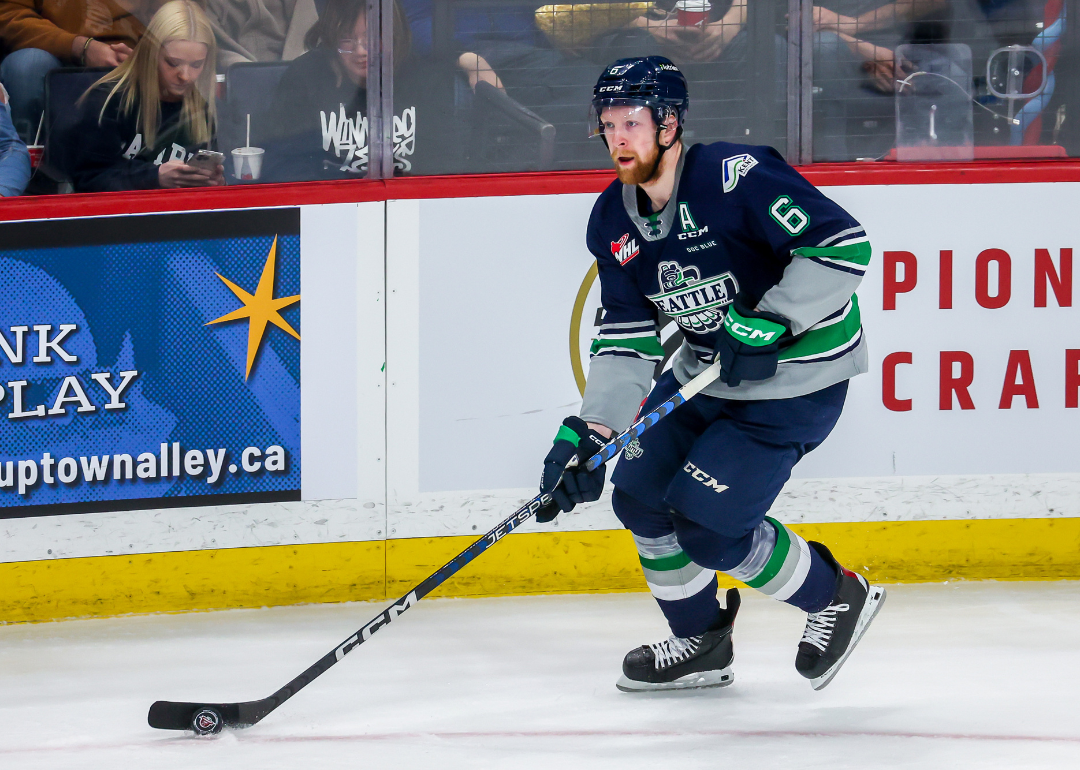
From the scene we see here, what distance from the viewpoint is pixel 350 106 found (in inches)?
115

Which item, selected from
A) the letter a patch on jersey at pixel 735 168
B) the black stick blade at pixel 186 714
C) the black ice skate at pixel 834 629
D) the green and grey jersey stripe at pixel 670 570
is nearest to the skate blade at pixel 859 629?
the black ice skate at pixel 834 629

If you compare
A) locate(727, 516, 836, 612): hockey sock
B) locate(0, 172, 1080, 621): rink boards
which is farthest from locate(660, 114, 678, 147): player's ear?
locate(0, 172, 1080, 621): rink boards

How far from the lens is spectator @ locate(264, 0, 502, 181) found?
289 cm

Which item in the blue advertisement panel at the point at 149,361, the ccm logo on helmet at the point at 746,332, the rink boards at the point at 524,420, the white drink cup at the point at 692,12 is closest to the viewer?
the ccm logo on helmet at the point at 746,332

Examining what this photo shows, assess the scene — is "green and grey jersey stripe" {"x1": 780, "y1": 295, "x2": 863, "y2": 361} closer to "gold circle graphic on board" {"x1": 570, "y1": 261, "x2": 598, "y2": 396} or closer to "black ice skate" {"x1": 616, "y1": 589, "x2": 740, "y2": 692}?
"black ice skate" {"x1": 616, "y1": 589, "x2": 740, "y2": 692}

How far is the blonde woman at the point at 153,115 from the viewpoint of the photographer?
281 cm

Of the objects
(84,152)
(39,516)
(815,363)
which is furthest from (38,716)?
(815,363)

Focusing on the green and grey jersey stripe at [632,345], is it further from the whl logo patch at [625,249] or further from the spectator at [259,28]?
the spectator at [259,28]

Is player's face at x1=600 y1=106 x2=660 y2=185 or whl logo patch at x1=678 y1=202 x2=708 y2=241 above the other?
player's face at x1=600 y1=106 x2=660 y2=185

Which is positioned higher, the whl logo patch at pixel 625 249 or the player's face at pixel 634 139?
the player's face at pixel 634 139

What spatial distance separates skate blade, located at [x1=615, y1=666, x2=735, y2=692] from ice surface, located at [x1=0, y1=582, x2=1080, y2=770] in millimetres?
21

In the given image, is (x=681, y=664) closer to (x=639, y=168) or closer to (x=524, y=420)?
(x=524, y=420)

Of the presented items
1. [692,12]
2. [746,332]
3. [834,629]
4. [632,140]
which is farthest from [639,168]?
[692,12]

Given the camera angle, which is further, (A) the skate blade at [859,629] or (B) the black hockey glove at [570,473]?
(A) the skate blade at [859,629]
